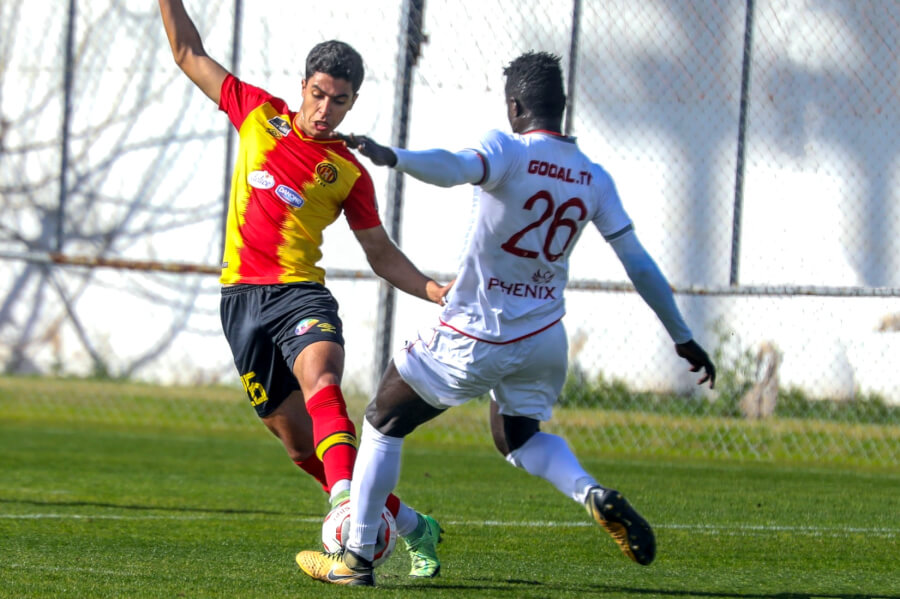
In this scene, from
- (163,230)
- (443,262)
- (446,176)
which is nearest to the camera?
(446,176)

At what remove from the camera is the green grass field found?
461 centimetres

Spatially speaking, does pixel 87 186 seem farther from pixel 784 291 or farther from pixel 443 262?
pixel 784 291

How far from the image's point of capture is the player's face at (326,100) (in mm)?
4828

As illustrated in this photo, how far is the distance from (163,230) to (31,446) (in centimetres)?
480

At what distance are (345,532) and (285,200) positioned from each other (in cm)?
141

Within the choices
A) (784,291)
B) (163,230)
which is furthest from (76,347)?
(784,291)

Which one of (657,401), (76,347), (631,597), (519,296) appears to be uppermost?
(519,296)

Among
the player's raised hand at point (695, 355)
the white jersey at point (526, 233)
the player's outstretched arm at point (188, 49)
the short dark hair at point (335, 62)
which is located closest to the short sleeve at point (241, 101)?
the player's outstretched arm at point (188, 49)

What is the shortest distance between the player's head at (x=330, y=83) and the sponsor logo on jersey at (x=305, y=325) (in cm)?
71

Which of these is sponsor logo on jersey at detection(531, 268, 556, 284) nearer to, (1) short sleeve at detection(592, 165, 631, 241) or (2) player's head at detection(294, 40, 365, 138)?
(1) short sleeve at detection(592, 165, 631, 241)

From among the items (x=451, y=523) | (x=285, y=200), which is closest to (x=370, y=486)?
(x=285, y=200)

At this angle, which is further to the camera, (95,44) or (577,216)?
(95,44)

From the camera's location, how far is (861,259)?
10531 millimetres

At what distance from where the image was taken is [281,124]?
17.4 feet
